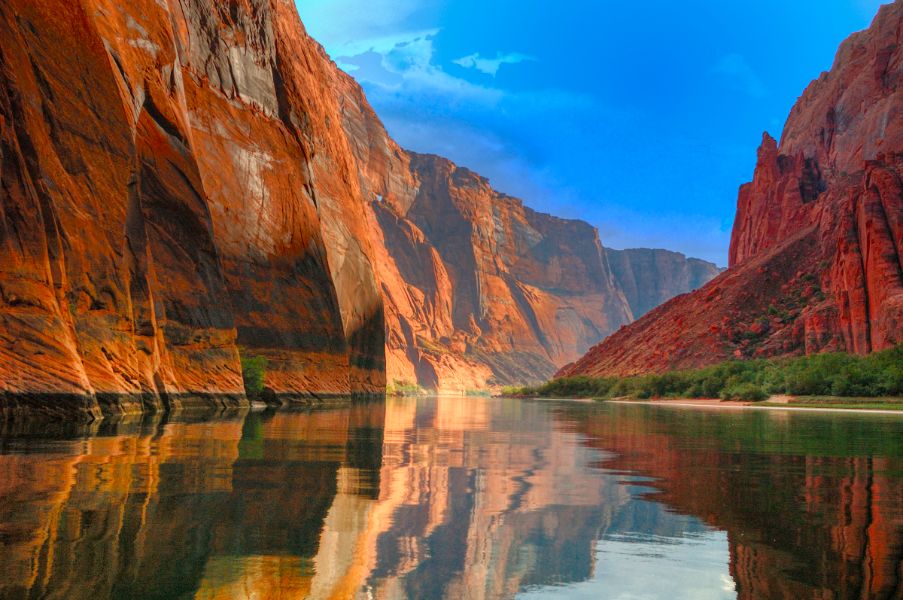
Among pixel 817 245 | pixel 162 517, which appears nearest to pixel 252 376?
pixel 162 517

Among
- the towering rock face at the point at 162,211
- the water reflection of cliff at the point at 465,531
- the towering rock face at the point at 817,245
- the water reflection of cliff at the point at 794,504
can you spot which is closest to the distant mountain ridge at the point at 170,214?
the towering rock face at the point at 162,211

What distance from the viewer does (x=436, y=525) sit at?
21.2 ft

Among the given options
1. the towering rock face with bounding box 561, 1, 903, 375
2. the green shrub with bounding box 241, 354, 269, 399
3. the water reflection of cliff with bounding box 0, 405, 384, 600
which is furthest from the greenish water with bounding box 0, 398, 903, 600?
the towering rock face with bounding box 561, 1, 903, 375

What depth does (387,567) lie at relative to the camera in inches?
197

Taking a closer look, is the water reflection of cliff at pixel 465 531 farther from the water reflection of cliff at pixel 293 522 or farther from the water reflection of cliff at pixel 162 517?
the water reflection of cliff at pixel 162 517

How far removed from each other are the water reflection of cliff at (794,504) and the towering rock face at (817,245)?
175 ft

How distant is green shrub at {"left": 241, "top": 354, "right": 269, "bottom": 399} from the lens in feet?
127

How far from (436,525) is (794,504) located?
3.78 metres

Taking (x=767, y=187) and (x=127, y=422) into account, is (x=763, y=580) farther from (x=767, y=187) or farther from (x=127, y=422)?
(x=767, y=187)

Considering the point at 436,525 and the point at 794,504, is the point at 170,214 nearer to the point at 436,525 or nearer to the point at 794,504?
the point at 436,525

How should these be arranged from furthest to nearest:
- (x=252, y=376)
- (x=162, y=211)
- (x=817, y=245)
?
1. (x=817, y=245)
2. (x=252, y=376)
3. (x=162, y=211)

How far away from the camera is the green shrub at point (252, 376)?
3884 centimetres

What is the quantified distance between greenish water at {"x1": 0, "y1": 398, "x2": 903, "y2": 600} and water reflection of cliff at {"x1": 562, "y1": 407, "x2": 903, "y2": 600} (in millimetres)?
29

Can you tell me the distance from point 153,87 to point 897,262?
61.6m
